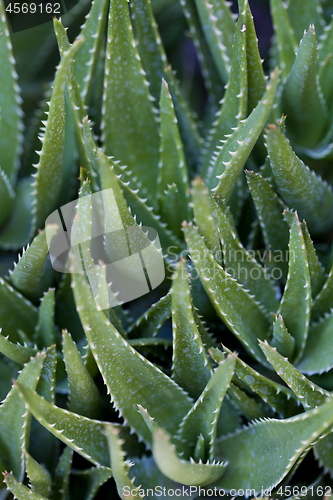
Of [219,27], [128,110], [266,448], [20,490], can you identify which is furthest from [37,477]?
[219,27]

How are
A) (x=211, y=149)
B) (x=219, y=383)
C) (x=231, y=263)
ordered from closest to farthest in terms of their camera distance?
(x=219, y=383) → (x=231, y=263) → (x=211, y=149)

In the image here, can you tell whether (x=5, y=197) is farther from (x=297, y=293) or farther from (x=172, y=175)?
(x=297, y=293)

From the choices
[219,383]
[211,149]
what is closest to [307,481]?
[219,383]

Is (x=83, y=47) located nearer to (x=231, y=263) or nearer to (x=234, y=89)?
(x=234, y=89)

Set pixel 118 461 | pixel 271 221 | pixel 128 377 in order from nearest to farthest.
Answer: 1. pixel 118 461
2. pixel 128 377
3. pixel 271 221

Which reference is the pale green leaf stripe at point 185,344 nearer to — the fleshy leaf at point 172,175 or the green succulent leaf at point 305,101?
the fleshy leaf at point 172,175

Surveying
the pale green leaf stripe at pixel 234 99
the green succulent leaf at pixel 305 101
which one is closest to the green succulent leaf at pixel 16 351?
the pale green leaf stripe at pixel 234 99

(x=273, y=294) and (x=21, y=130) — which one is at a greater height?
(x=21, y=130)
